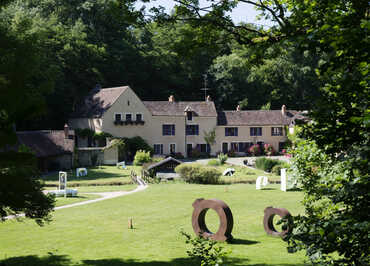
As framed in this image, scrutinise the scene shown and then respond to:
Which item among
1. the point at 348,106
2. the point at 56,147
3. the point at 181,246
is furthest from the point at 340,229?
the point at 56,147

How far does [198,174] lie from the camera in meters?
37.2

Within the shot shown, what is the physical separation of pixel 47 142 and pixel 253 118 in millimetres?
30823

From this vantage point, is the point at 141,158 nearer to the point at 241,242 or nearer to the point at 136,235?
the point at 136,235

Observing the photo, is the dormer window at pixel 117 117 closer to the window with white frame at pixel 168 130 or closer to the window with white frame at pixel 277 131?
the window with white frame at pixel 168 130

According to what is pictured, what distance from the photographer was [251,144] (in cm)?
6050

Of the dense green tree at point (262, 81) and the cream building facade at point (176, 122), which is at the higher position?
the dense green tree at point (262, 81)

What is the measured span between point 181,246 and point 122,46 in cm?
5529

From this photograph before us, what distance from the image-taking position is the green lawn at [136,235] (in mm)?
13906

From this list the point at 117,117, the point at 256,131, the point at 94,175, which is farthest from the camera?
the point at 256,131

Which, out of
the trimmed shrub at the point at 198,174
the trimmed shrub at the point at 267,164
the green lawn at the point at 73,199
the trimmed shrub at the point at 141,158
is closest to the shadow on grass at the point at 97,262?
the green lawn at the point at 73,199

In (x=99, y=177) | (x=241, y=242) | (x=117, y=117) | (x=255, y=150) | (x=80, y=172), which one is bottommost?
(x=241, y=242)

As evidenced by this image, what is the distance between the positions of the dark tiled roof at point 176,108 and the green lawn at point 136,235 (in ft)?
93.3

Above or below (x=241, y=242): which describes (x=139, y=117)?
above

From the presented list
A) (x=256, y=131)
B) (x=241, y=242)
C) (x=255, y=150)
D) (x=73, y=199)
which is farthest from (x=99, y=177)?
(x=256, y=131)
